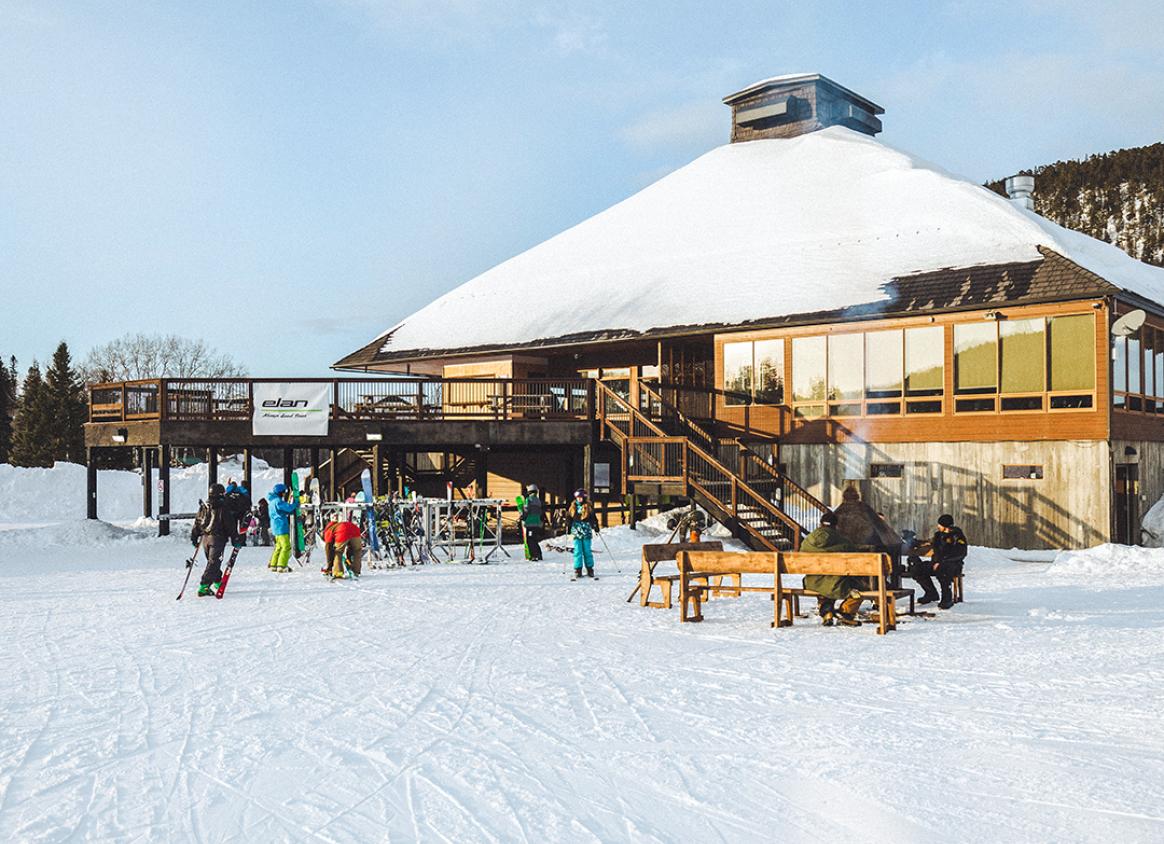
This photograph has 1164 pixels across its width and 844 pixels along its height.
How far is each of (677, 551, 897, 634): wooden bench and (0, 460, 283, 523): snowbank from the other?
3055cm

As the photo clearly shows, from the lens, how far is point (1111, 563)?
17.8m

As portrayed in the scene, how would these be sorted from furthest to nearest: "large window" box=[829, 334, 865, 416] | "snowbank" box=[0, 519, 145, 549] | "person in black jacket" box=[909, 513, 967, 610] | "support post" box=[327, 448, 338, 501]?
"support post" box=[327, 448, 338, 501]
"large window" box=[829, 334, 865, 416]
"snowbank" box=[0, 519, 145, 549]
"person in black jacket" box=[909, 513, 967, 610]

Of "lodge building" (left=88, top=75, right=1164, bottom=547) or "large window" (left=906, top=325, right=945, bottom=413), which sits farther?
"large window" (left=906, top=325, right=945, bottom=413)

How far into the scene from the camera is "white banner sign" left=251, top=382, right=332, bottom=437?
23203 mm

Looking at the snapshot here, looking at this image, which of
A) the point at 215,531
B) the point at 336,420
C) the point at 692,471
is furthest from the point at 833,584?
the point at 336,420

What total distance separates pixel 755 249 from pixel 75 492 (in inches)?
1187

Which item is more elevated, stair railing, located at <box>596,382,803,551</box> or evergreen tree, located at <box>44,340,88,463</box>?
evergreen tree, located at <box>44,340,88,463</box>

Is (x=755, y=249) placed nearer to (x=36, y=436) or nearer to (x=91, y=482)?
(x=91, y=482)

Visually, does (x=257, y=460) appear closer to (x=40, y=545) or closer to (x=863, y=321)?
(x=40, y=545)

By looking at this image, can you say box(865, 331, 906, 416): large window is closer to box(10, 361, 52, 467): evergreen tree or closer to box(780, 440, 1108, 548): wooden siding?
box(780, 440, 1108, 548): wooden siding

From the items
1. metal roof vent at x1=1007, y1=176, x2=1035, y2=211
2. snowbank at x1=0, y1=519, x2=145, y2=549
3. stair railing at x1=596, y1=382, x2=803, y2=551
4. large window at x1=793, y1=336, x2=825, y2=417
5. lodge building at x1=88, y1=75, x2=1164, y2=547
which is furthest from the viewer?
metal roof vent at x1=1007, y1=176, x2=1035, y2=211

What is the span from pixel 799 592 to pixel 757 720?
487 centimetres

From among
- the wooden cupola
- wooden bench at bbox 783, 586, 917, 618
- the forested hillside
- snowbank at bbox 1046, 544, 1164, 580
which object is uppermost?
the forested hillside

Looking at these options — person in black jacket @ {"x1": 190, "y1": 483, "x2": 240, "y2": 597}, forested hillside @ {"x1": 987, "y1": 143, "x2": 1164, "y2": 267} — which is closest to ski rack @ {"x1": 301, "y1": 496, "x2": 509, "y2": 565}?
person in black jacket @ {"x1": 190, "y1": 483, "x2": 240, "y2": 597}
